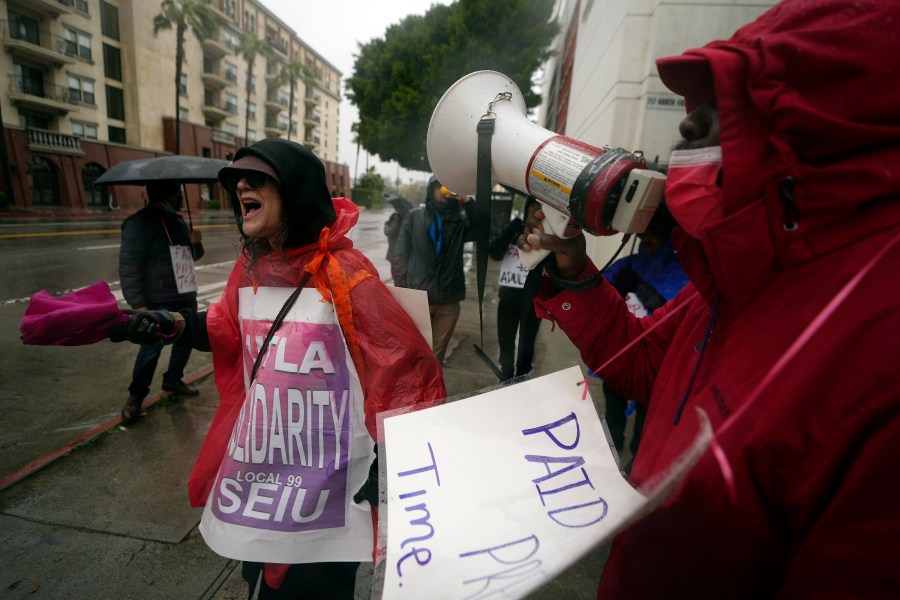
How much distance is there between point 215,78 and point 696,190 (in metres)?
43.8

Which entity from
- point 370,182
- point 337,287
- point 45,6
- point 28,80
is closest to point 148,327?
point 337,287

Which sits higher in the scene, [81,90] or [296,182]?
[81,90]

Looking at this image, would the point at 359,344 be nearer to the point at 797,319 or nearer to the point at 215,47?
the point at 797,319

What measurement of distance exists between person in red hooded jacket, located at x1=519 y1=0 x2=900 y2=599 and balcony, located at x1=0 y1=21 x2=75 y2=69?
31.5 metres

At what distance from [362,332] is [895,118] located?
129cm

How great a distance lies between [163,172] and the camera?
3.26 m

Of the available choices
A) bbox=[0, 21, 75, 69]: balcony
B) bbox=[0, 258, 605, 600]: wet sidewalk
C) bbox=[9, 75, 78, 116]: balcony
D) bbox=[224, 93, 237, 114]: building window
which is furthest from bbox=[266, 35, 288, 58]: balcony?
bbox=[0, 258, 605, 600]: wet sidewalk

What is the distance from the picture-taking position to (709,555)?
0.65m

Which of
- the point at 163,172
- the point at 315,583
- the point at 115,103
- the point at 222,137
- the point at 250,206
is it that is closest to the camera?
the point at 315,583

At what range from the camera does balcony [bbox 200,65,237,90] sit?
35.3 m

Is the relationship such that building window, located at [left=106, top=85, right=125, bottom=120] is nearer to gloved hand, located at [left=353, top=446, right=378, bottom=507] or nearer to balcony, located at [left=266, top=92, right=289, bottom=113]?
balcony, located at [left=266, top=92, right=289, bottom=113]

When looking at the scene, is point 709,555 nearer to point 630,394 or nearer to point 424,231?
point 630,394

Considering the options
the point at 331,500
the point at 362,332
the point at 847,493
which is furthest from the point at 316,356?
the point at 847,493

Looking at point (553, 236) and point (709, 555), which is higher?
point (553, 236)
